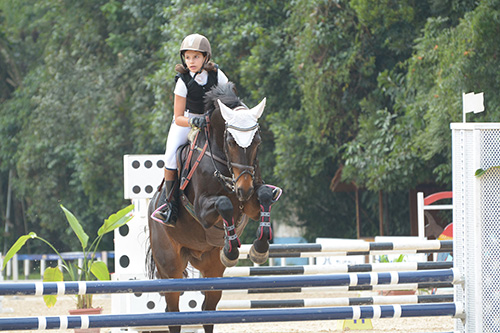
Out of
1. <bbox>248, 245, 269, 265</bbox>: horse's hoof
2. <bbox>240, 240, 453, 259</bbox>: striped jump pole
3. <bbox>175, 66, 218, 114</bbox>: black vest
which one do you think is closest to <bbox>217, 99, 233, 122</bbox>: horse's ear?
<bbox>175, 66, 218, 114</bbox>: black vest

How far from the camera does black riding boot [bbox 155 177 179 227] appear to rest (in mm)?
5602

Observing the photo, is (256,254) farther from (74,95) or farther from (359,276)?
(74,95)

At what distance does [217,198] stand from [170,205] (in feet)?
2.31

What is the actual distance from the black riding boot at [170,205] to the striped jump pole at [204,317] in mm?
898

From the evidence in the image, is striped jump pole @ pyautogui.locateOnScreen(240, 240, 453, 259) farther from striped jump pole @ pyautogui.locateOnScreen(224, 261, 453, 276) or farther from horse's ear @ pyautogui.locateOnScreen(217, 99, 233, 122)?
horse's ear @ pyautogui.locateOnScreen(217, 99, 233, 122)

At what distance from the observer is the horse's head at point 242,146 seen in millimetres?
4875

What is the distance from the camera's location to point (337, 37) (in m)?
16.8

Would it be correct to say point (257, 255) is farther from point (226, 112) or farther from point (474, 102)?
point (474, 102)

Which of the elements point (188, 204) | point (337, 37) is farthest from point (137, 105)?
point (188, 204)

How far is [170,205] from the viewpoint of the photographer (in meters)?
5.61

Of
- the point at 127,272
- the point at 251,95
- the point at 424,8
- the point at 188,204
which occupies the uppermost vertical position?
the point at 424,8

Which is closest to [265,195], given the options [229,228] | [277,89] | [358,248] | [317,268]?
[229,228]

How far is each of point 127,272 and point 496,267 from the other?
3689mm

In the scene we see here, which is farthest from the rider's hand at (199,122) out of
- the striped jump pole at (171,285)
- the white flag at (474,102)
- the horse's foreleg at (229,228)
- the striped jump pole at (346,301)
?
the striped jump pole at (346,301)
